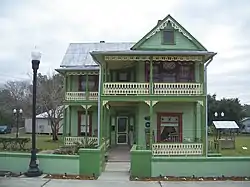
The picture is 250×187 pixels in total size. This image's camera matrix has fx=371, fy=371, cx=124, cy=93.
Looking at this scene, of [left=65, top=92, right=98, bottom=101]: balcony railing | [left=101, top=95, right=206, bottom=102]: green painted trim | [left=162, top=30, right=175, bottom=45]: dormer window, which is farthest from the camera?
[left=65, top=92, right=98, bottom=101]: balcony railing

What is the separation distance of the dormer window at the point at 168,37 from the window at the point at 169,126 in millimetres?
4764

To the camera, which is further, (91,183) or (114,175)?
(114,175)

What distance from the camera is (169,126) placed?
24250mm

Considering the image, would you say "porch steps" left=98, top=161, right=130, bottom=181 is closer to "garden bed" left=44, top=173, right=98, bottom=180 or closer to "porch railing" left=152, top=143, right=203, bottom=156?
"garden bed" left=44, top=173, right=98, bottom=180

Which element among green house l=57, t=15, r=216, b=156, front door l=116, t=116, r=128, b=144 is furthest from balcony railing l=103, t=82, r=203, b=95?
front door l=116, t=116, r=128, b=144

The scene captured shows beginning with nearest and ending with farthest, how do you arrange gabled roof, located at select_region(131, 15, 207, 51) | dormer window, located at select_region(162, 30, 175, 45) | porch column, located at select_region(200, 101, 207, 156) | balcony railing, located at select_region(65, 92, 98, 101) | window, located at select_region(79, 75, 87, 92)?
porch column, located at select_region(200, 101, 207, 156) < gabled roof, located at select_region(131, 15, 207, 51) < dormer window, located at select_region(162, 30, 175, 45) < balcony railing, located at select_region(65, 92, 98, 101) < window, located at select_region(79, 75, 87, 92)

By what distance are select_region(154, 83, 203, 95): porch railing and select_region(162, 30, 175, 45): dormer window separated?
11.6 feet

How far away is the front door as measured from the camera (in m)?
28.1

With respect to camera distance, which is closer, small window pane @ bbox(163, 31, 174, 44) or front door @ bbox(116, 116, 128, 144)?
small window pane @ bbox(163, 31, 174, 44)

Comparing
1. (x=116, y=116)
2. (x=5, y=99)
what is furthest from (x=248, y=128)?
(x=116, y=116)

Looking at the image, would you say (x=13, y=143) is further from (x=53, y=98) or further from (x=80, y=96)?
(x=53, y=98)

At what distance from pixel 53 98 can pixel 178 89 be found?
23426mm

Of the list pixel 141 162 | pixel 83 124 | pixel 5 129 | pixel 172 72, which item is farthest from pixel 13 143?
pixel 5 129

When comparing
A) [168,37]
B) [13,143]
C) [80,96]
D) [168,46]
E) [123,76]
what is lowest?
[13,143]
